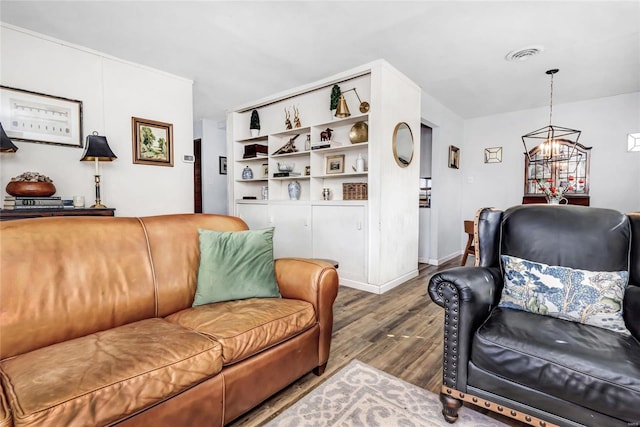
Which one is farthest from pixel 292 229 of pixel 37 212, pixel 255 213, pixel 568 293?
A: pixel 568 293

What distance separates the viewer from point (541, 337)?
1.24 metres

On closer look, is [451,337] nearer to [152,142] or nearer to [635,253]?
[635,253]

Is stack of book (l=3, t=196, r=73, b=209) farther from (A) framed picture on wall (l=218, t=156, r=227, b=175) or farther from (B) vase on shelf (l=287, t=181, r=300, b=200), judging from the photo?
(A) framed picture on wall (l=218, t=156, r=227, b=175)

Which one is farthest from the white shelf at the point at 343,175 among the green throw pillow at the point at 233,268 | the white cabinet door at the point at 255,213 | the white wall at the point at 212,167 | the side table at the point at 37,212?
the white wall at the point at 212,167

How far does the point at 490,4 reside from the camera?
90.4 inches

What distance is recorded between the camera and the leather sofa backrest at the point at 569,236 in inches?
58.9

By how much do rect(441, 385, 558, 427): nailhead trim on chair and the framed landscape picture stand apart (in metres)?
3.62

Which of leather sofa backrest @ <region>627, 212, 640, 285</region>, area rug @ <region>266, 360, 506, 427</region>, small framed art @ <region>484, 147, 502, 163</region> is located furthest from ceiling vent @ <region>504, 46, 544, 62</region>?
area rug @ <region>266, 360, 506, 427</region>

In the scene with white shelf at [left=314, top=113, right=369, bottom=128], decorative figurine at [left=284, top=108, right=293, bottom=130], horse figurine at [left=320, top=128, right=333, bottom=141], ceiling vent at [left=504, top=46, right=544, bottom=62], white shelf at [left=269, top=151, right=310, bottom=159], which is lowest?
white shelf at [left=269, top=151, right=310, bottom=159]

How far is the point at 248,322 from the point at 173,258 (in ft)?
2.06

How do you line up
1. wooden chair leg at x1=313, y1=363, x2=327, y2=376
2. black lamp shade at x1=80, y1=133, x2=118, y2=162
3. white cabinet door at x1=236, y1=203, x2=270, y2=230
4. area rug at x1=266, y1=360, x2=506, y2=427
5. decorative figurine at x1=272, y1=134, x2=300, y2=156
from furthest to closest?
white cabinet door at x1=236, y1=203, x2=270, y2=230 → decorative figurine at x1=272, y1=134, x2=300, y2=156 → black lamp shade at x1=80, y1=133, x2=118, y2=162 → wooden chair leg at x1=313, y1=363, x2=327, y2=376 → area rug at x1=266, y1=360, x2=506, y2=427

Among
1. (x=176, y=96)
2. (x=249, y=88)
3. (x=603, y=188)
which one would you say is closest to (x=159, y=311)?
(x=176, y=96)

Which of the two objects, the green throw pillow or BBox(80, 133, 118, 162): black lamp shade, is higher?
BBox(80, 133, 118, 162): black lamp shade

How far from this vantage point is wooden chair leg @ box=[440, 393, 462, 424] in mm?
1371
